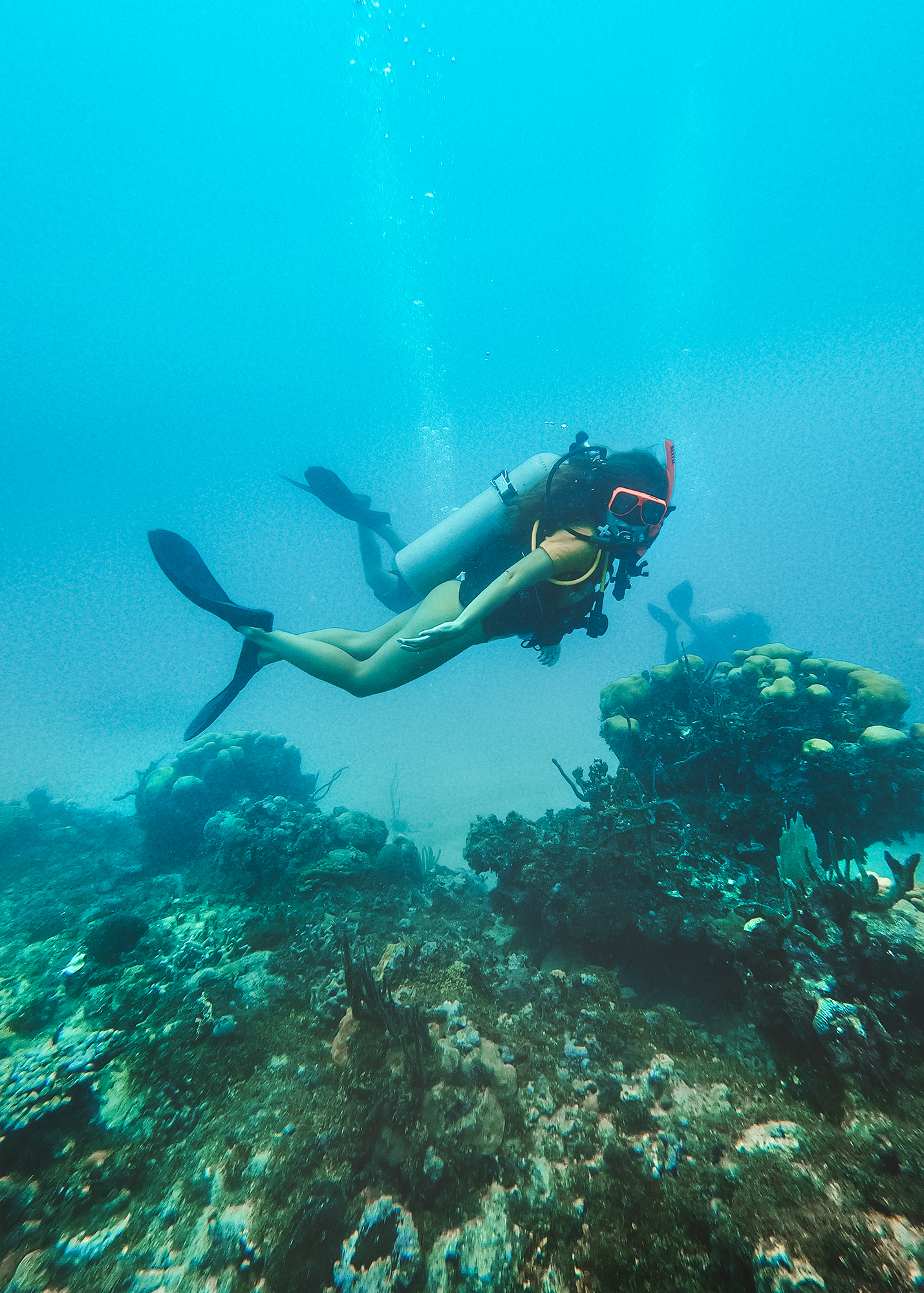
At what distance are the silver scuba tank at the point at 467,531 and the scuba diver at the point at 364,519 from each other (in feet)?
7.43

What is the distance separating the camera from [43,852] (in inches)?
352

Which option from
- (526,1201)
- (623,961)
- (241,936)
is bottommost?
(526,1201)

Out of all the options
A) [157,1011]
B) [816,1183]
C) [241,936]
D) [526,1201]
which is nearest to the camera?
[816,1183]

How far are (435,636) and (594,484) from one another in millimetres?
1935

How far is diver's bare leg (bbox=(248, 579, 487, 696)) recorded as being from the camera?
371cm

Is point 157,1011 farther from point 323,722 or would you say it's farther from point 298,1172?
point 323,722

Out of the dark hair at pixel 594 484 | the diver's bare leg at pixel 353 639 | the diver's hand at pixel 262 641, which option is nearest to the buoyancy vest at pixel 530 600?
the dark hair at pixel 594 484

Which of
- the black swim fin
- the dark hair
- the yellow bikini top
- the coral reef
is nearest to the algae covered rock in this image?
the coral reef

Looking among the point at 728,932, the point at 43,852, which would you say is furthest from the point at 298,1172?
the point at 43,852

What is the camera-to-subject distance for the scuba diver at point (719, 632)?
17672mm

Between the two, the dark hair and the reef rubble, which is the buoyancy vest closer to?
the dark hair

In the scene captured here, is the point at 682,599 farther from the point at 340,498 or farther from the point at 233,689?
the point at 233,689

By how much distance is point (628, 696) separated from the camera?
6555mm

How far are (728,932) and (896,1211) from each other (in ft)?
5.42
